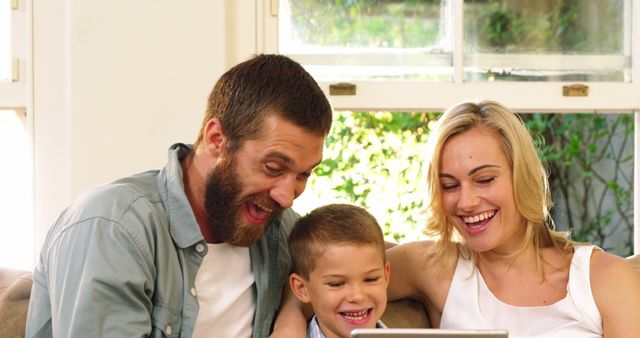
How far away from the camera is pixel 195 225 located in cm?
191

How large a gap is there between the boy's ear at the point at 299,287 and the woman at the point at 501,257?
11.6 inches

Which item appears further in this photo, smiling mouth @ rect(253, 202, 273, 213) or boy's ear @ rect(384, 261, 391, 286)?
A: boy's ear @ rect(384, 261, 391, 286)

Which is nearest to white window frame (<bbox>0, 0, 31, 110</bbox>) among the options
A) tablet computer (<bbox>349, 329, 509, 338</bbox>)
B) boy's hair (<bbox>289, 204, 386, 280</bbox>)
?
boy's hair (<bbox>289, 204, 386, 280</bbox>)

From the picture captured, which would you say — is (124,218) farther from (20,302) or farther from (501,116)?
(501,116)

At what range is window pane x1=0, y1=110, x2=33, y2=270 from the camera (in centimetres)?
271

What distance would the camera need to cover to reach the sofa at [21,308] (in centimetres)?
204

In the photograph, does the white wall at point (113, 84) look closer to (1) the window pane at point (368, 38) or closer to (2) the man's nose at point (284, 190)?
(1) the window pane at point (368, 38)

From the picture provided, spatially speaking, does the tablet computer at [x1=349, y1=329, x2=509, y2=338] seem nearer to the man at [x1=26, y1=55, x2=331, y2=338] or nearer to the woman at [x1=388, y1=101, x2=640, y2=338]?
the man at [x1=26, y1=55, x2=331, y2=338]

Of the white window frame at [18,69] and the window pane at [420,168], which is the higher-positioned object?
the white window frame at [18,69]

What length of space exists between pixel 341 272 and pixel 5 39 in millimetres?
1301

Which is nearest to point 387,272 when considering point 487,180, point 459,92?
point 487,180

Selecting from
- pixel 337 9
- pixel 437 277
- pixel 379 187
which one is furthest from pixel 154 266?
pixel 379 187

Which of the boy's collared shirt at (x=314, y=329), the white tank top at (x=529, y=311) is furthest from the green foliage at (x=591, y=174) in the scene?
the boy's collared shirt at (x=314, y=329)

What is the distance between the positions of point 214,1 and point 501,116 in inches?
35.0
